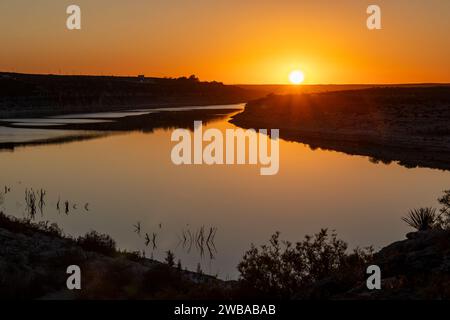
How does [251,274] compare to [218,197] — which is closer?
[251,274]

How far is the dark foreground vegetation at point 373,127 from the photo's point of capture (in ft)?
111

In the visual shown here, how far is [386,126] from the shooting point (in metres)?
45.0

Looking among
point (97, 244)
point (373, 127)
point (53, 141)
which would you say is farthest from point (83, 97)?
point (97, 244)

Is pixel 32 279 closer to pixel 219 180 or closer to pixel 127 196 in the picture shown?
pixel 127 196

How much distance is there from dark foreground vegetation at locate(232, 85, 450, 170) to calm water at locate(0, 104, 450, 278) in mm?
3876

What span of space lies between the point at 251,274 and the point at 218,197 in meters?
11.1

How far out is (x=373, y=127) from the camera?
45.2 m

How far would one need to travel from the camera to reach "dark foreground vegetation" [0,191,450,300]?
7.61m

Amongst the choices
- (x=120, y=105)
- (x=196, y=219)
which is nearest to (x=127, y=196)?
(x=196, y=219)

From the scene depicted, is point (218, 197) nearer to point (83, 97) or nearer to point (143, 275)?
point (143, 275)

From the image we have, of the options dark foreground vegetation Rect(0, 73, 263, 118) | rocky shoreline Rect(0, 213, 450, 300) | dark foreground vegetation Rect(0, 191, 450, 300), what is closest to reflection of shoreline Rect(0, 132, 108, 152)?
rocky shoreline Rect(0, 213, 450, 300)

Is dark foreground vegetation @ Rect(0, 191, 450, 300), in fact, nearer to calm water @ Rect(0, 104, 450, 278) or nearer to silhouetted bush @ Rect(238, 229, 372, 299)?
silhouetted bush @ Rect(238, 229, 372, 299)
